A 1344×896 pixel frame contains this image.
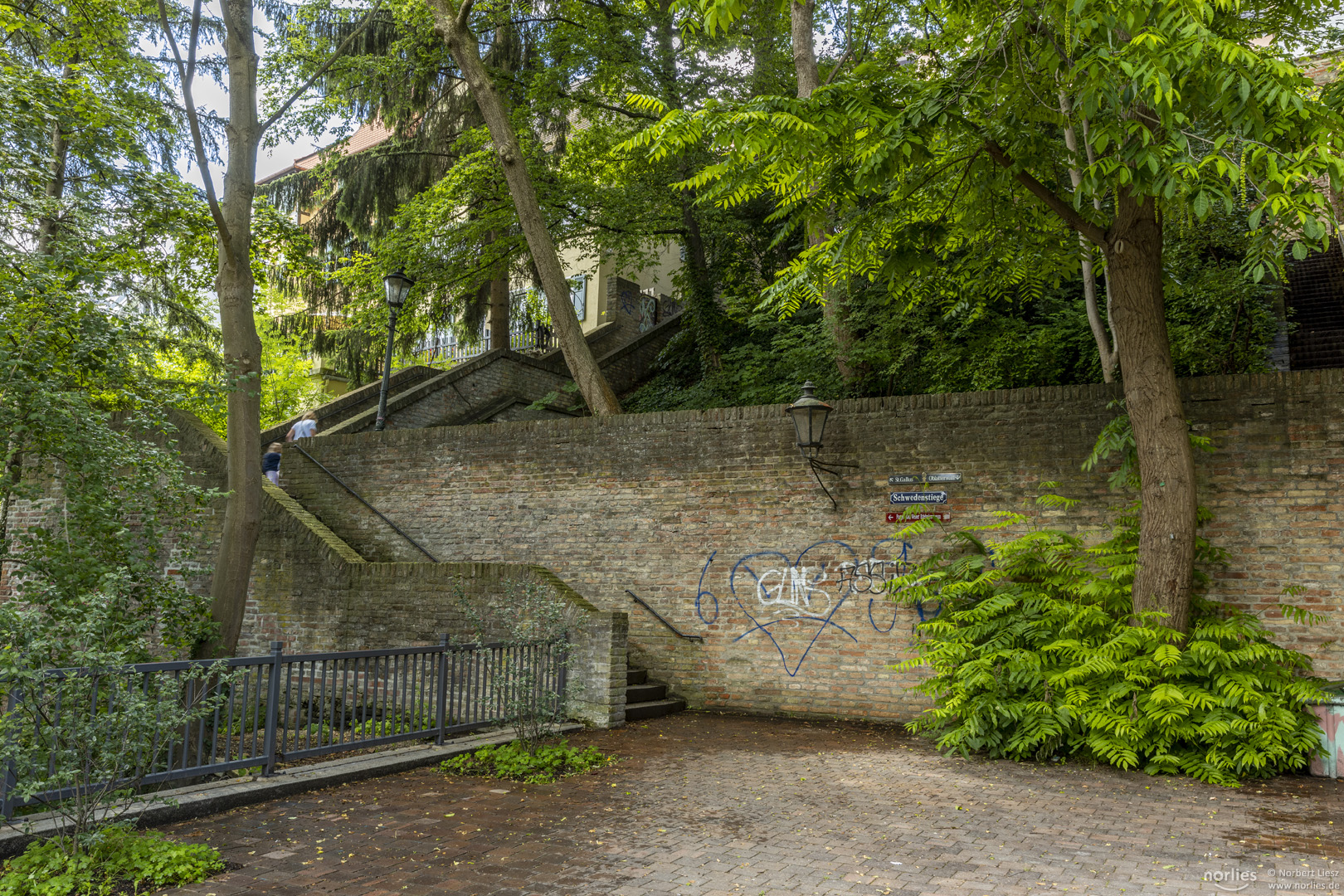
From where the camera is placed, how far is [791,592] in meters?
9.52

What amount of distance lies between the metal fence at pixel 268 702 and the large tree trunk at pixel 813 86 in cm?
636

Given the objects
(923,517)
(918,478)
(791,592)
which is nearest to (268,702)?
(791,592)

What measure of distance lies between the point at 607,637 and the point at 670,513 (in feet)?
6.21

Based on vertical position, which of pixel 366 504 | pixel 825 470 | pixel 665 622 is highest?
pixel 825 470

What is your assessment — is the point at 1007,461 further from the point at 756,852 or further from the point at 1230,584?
the point at 756,852

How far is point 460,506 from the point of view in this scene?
11.6 meters

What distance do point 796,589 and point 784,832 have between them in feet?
14.2

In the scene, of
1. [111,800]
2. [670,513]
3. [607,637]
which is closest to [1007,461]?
[670,513]

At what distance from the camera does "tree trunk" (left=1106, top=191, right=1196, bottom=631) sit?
23.1 feet

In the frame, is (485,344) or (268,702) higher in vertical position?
(485,344)

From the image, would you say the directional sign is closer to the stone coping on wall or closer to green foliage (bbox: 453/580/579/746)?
the stone coping on wall

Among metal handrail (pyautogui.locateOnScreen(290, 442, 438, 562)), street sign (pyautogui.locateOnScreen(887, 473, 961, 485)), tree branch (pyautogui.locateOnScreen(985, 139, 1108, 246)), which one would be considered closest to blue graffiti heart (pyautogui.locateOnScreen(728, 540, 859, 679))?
street sign (pyautogui.locateOnScreen(887, 473, 961, 485))

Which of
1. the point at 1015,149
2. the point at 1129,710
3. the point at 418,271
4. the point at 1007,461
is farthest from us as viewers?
the point at 418,271

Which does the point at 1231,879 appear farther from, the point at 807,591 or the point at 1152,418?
the point at 807,591
